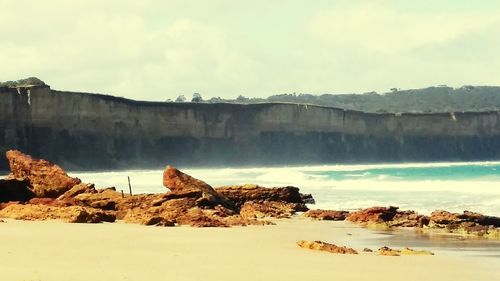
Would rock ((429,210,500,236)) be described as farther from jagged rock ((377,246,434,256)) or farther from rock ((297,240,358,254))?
rock ((297,240,358,254))

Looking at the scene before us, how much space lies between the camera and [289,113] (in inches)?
3883

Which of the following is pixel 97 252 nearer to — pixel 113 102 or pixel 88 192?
pixel 88 192

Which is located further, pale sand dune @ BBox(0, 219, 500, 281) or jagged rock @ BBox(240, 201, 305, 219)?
jagged rock @ BBox(240, 201, 305, 219)

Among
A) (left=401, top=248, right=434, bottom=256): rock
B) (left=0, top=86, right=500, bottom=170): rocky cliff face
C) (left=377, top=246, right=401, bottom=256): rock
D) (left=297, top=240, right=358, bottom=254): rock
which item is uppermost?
(left=0, top=86, right=500, bottom=170): rocky cliff face

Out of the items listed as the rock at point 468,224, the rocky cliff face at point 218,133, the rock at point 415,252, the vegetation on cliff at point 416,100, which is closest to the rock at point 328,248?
the rock at point 415,252

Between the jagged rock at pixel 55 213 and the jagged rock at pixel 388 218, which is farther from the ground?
the jagged rock at pixel 55 213

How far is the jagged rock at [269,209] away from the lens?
71.6 ft

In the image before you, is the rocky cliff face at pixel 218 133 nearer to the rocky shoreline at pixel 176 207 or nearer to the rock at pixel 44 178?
the rock at pixel 44 178

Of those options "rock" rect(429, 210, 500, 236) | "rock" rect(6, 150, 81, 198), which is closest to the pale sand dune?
"rock" rect(429, 210, 500, 236)

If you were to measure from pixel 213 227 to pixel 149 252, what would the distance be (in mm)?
5095

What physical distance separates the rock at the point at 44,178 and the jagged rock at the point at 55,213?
292cm

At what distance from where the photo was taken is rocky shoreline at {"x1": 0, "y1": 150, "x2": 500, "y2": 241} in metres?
18.2

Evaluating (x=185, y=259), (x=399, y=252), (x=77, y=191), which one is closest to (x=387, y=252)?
(x=399, y=252)

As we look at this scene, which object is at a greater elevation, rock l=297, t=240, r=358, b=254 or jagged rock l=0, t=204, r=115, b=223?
jagged rock l=0, t=204, r=115, b=223
